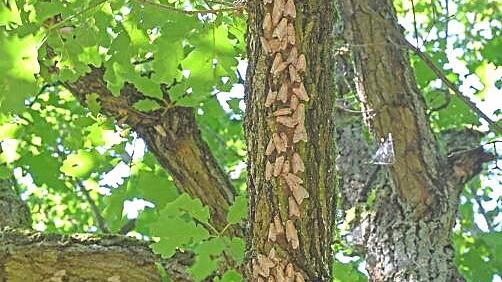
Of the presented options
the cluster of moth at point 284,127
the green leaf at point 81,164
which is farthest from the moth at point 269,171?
the green leaf at point 81,164

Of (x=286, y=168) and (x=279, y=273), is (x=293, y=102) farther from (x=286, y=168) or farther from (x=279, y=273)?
(x=279, y=273)

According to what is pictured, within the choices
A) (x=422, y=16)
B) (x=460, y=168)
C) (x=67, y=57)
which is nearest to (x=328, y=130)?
(x=67, y=57)

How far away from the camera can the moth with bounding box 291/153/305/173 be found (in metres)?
1.83

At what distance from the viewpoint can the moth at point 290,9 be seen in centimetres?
185

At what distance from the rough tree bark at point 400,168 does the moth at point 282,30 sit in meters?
1.50

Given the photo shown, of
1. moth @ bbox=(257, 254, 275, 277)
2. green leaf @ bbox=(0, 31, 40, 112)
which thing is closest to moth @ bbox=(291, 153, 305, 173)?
moth @ bbox=(257, 254, 275, 277)

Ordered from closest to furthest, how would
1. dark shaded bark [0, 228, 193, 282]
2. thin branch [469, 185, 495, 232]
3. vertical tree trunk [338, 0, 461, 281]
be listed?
1. dark shaded bark [0, 228, 193, 282]
2. vertical tree trunk [338, 0, 461, 281]
3. thin branch [469, 185, 495, 232]

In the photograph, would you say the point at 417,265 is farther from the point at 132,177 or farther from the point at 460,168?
the point at 132,177

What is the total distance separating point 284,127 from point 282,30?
0.72 ft

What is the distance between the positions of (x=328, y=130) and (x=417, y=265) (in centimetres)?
147

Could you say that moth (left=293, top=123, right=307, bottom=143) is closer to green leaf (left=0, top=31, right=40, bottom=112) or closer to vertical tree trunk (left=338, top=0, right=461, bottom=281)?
green leaf (left=0, top=31, right=40, bottom=112)

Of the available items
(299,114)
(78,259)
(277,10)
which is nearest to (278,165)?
(299,114)

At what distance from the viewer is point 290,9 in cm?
186

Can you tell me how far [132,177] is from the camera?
2.97m
